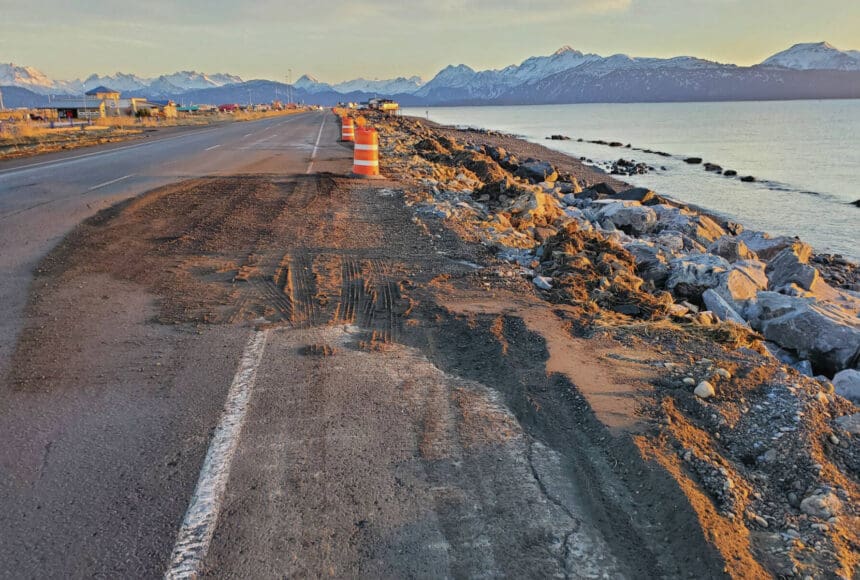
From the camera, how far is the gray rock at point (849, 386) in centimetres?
460

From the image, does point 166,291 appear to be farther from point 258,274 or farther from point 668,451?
point 668,451

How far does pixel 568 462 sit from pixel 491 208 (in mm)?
9302

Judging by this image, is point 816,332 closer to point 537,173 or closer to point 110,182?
point 110,182

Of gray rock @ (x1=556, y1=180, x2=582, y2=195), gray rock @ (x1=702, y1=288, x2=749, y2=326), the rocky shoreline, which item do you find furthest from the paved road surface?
gray rock @ (x1=556, y1=180, x2=582, y2=195)

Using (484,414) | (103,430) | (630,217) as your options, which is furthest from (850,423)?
(630,217)

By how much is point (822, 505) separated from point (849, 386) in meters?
2.57

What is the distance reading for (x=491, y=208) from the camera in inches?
470


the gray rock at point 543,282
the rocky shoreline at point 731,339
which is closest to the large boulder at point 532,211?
the rocky shoreline at point 731,339

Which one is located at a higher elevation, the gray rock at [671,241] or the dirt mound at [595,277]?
the dirt mound at [595,277]

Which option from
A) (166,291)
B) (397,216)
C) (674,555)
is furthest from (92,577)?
(397,216)

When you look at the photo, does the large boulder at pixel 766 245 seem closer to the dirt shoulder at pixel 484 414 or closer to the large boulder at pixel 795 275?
the large boulder at pixel 795 275

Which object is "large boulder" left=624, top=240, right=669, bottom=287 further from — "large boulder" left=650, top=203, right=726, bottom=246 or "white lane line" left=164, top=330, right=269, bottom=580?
"white lane line" left=164, top=330, right=269, bottom=580

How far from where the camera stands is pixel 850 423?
347 centimetres

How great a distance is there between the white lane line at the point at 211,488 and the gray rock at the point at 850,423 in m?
3.62
